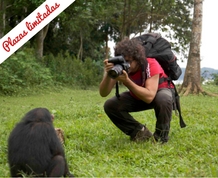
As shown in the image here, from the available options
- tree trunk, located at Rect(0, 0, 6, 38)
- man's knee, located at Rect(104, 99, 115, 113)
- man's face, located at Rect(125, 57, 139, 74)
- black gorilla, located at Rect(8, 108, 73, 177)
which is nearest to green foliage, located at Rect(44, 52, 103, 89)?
tree trunk, located at Rect(0, 0, 6, 38)

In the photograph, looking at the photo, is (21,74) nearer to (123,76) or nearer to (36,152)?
(123,76)

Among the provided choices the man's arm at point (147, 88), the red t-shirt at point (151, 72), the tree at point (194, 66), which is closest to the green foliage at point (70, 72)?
the tree at point (194, 66)

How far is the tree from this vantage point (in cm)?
1224

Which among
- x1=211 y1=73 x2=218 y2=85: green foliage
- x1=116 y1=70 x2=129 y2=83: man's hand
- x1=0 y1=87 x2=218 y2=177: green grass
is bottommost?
x1=0 y1=87 x2=218 y2=177: green grass

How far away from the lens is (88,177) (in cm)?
330

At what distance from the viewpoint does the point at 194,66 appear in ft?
41.1

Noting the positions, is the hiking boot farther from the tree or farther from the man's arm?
the tree

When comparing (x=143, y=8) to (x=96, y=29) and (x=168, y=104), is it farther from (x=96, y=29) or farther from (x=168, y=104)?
(x=168, y=104)

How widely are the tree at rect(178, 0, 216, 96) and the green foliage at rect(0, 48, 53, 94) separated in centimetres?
539

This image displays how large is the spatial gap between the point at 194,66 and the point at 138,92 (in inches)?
346

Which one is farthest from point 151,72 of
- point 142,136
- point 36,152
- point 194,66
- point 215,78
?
point 215,78

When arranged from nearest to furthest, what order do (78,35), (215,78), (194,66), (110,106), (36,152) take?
(36,152) → (110,106) → (194,66) → (215,78) → (78,35)

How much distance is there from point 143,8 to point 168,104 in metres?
19.3

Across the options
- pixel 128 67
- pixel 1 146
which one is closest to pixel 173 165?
pixel 128 67
